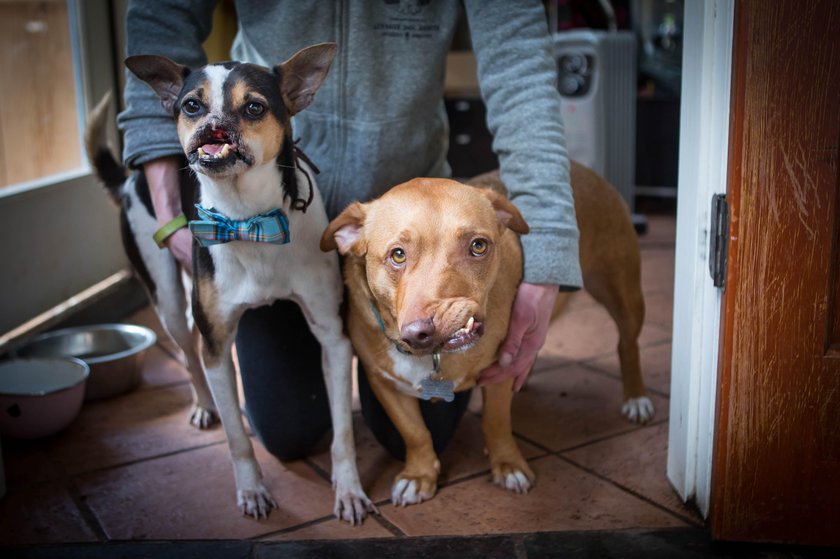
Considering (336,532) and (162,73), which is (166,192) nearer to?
(162,73)

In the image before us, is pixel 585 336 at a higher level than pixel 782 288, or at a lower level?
lower

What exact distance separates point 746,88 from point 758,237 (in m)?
0.26

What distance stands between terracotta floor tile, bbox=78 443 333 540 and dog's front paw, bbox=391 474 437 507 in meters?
0.16

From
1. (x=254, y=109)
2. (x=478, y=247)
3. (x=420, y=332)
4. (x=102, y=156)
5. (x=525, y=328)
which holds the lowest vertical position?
(x=525, y=328)

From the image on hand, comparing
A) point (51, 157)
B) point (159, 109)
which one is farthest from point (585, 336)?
point (51, 157)

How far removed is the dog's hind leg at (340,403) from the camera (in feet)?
5.86

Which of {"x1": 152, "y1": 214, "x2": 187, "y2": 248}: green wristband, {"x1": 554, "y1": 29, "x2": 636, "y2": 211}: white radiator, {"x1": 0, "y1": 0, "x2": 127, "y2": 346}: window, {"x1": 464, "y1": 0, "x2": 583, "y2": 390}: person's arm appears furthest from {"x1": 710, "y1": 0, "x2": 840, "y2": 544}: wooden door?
{"x1": 554, "y1": 29, "x2": 636, "y2": 211}: white radiator

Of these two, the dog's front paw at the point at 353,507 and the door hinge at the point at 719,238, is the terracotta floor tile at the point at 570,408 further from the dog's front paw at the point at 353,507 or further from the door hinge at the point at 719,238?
the door hinge at the point at 719,238

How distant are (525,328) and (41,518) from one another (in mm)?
1150

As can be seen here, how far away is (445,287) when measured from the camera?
1443 millimetres

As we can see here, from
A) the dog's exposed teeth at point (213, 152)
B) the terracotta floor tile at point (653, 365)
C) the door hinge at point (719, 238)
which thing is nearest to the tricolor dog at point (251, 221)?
the dog's exposed teeth at point (213, 152)

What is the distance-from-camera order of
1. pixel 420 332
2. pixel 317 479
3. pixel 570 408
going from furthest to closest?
pixel 570 408, pixel 317 479, pixel 420 332

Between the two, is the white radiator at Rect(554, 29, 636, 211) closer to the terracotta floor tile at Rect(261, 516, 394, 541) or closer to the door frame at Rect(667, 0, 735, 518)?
the door frame at Rect(667, 0, 735, 518)

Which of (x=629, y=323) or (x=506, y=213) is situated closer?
(x=506, y=213)
